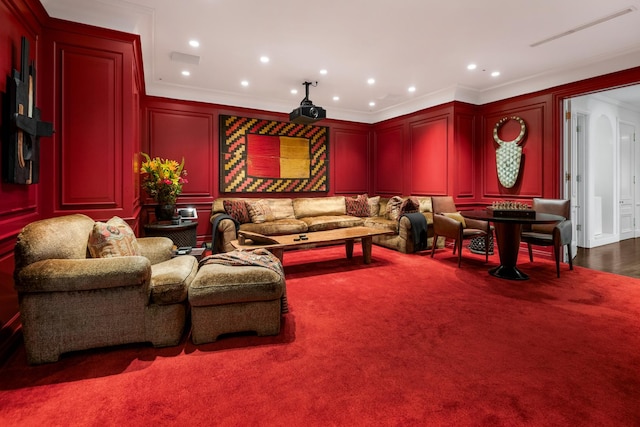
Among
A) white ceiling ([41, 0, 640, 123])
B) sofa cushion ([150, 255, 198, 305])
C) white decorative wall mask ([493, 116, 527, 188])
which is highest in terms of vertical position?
white ceiling ([41, 0, 640, 123])

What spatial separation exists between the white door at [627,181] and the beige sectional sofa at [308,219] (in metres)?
3.99

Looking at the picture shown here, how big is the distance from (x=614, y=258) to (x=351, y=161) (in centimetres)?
472

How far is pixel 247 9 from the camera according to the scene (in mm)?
3141

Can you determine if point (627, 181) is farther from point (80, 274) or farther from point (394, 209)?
point (80, 274)

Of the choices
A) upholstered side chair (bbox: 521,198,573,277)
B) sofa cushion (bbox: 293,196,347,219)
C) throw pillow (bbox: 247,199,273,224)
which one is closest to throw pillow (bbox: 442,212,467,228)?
upholstered side chair (bbox: 521,198,573,277)

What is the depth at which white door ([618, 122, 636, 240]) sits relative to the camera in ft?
21.0

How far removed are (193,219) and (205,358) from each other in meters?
3.17

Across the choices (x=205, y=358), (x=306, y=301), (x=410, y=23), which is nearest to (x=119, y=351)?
(x=205, y=358)

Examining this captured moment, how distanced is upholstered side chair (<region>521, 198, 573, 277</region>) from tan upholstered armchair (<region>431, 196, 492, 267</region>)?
52 centimetres

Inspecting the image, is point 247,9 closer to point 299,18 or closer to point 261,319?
point 299,18

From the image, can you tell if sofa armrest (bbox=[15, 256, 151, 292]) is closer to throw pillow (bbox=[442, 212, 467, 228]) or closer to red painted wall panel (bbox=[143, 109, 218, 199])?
red painted wall panel (bbox=[143, 109, 218, 199])

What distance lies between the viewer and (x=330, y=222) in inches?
225

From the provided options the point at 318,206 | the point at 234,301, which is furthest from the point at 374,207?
the point at 234,301

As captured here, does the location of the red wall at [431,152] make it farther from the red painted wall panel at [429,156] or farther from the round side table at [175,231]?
the round side table at [175,231]
